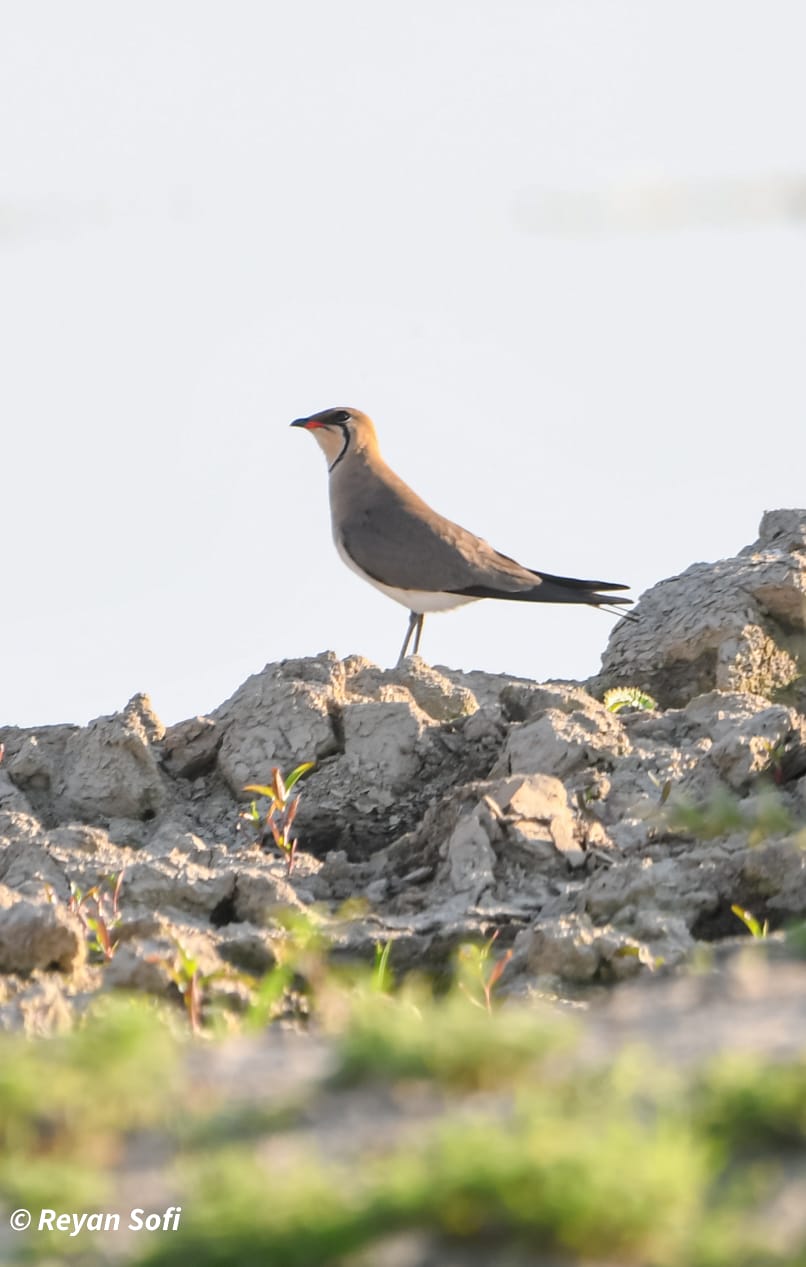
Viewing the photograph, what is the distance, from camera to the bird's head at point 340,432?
1169 centimetres

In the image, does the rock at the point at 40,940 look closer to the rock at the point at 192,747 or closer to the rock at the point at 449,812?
the rock at the point at 449,812

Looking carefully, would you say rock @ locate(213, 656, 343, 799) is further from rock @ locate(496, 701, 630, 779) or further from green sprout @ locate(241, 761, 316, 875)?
rock @ locate(496, 701, 630, 779)

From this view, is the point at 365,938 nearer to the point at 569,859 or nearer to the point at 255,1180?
the point at 569,859

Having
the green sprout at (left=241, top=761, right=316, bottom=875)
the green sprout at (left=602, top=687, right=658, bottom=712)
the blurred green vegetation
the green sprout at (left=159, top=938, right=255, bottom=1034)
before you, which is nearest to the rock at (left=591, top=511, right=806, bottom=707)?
the green sprout at (left=602, top=687, right=658, bottom=712)

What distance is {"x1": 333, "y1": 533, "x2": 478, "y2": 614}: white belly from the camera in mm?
10516

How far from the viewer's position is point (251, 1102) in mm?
3203

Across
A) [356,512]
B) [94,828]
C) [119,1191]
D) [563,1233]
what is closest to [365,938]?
[94,828]

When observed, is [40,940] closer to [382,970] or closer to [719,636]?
[382,970]

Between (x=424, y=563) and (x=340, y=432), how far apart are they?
165 cm

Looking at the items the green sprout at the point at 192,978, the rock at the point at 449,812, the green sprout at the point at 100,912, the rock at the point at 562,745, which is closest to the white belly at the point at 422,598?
the rock at the point at 449,812

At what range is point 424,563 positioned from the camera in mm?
10477

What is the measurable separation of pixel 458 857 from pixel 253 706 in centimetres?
166

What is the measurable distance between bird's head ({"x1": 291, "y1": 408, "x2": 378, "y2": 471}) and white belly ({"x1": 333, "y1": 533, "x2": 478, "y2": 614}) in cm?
123

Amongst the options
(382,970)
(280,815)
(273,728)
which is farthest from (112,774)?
(382,970)
